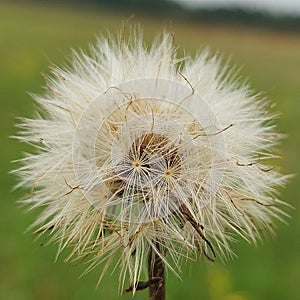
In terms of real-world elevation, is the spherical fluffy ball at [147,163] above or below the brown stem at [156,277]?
above

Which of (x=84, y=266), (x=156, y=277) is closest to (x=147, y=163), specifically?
(x=156, y=277)

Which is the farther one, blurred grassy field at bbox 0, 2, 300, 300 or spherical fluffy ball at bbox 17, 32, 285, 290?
blurred grassy field at bbox 0, 2, 300, 300

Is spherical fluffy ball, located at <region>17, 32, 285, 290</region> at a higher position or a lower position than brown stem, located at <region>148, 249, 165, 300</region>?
higher

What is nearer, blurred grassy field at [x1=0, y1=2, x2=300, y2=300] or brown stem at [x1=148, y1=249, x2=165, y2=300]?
brown stem at [x1=148, y1=249, x2=165, y2=300]

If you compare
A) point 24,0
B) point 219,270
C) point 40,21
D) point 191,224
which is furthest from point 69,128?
point 24,0

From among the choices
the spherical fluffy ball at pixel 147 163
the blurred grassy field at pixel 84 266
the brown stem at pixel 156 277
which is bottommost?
the brown stem at pixel 156 277

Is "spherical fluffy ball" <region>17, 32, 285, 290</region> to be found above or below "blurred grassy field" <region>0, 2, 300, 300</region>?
below

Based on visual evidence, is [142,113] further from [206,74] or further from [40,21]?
[40,21]

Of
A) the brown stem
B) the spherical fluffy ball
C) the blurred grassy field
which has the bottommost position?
the brown stem
